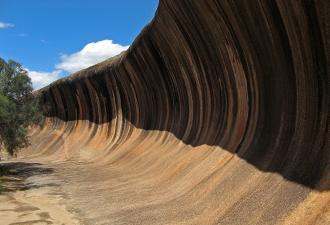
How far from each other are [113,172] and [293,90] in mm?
12855

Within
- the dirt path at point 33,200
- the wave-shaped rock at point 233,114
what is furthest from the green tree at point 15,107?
the wave-shaped rock at point 233,114

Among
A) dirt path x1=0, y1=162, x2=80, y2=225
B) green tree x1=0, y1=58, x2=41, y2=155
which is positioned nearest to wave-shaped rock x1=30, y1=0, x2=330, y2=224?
dirt path x1=0, y1=162, x2=80, y2=225

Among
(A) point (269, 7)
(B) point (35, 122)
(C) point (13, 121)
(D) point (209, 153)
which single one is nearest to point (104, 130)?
(B) point (35, 122)

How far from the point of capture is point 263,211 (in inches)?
322

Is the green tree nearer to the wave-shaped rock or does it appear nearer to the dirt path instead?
the dirt path

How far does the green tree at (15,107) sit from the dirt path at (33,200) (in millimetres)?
1716

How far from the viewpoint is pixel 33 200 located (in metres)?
15.1

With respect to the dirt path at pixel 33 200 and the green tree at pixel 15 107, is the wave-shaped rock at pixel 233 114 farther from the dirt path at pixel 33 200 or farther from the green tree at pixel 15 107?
the green tree at pixel 15 107

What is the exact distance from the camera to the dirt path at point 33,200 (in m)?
12.0

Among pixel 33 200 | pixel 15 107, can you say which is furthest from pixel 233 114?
pixel 15 107

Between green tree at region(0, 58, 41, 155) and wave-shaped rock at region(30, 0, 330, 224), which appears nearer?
wave-shaped rock at region(30, 0, 330, 224)

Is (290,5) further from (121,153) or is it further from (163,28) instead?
(121,153)

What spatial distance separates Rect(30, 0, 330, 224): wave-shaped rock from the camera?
8.07 meters

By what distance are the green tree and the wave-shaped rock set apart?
472 cm
